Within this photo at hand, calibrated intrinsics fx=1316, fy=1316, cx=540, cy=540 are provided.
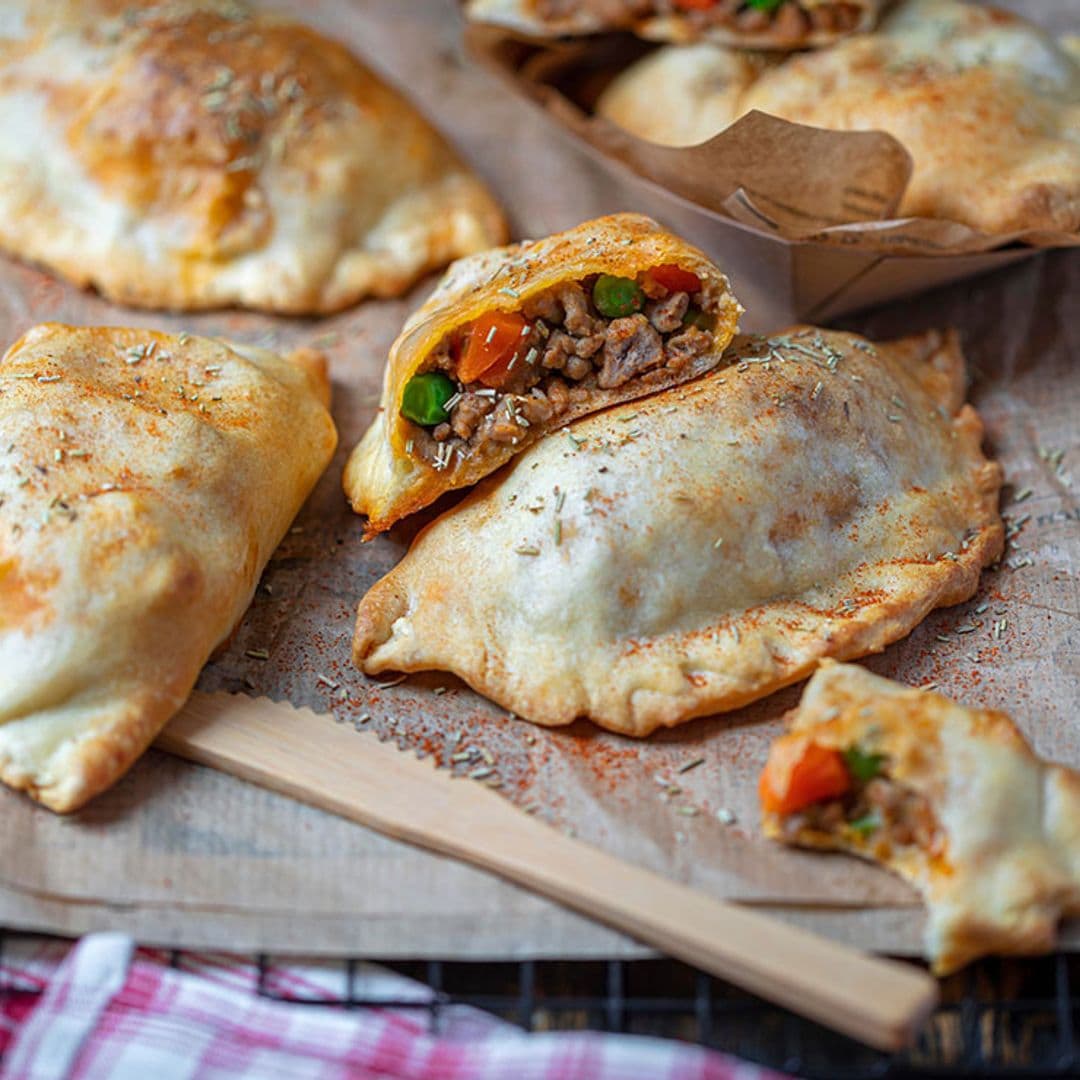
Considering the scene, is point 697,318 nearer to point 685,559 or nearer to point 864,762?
point 685,559

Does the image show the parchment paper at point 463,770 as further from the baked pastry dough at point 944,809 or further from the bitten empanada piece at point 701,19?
the bitten empanada piece at point 701,19

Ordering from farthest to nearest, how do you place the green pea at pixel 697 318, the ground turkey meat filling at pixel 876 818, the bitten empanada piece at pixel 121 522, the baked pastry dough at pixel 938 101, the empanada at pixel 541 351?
the baked pastry dough at pixel 938 101 → the green pea at pixel 697 318 → the empanada at pixel 541 351 → the bitten empanada piece at pixel 121 522 → the ground turkey meat filling at pixel 876 818

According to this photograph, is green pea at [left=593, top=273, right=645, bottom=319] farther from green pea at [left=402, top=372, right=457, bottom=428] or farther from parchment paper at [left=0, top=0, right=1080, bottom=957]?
parchment paper at [left=0, top=0, right=1080, bottom=957]

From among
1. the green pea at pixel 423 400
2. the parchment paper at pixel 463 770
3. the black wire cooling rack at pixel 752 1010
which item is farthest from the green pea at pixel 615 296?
the black wire cooling rack at pixel 752 1010

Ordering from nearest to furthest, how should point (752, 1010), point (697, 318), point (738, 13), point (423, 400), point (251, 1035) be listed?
point (251, 1035) < point (752, 1010) < point (423, 400) < point (697, 318) < point (738, 13)

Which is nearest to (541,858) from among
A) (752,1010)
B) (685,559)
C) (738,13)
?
(752,1010)
